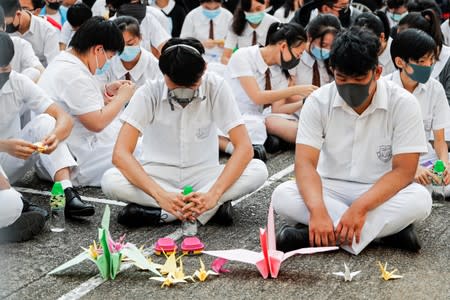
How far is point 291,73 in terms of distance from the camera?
7020 millimetres

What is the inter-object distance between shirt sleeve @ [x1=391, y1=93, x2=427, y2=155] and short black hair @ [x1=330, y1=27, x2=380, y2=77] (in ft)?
0.98

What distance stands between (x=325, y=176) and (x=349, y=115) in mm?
393

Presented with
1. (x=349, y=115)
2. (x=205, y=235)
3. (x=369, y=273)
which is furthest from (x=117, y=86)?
(x=369, y=273)

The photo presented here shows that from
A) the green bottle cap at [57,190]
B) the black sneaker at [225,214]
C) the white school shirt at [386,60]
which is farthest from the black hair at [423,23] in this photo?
the green bottle cap at [57,190]

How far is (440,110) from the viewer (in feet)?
17.9

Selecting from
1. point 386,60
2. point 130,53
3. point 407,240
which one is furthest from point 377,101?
point 386,60

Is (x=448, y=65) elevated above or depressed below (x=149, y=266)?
below

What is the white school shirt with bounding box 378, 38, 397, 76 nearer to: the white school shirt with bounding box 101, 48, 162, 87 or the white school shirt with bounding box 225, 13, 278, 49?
the white school shirt with bounding box 225, 13, 278, 49

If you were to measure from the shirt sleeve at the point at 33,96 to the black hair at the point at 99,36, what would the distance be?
1.73 feet

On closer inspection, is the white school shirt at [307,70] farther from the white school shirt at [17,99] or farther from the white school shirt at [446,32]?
the white school shirt at [17,99]

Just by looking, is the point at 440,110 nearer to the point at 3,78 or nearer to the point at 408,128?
the point at 408,128

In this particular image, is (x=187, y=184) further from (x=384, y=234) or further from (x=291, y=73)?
(x=291, y=73)

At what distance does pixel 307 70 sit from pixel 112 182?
8.89 feet

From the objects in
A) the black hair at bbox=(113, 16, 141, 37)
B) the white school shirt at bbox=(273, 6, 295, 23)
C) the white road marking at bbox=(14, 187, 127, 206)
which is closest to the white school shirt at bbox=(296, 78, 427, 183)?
the white road marking at bbox=(14, 187, 127, 206)
